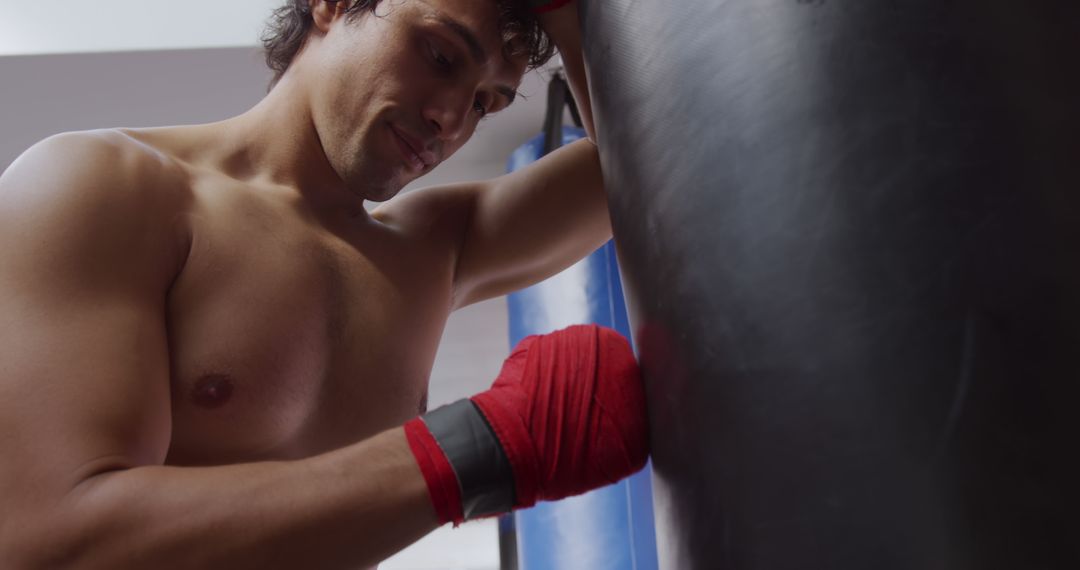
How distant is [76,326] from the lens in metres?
0.73

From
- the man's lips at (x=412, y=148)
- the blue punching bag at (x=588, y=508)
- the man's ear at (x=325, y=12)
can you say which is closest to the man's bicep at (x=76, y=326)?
the man's lips at (x=412, y=148)

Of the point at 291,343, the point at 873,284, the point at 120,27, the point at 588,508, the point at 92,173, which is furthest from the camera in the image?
the point at 120,27

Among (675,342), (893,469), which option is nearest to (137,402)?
(675,342)

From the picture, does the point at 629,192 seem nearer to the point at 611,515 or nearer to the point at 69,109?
the point at 611,515

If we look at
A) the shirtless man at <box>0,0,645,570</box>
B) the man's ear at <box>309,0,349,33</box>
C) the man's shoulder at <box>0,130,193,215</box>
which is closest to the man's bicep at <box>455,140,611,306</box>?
the shirtless man at <box>0,0,645,570</box>

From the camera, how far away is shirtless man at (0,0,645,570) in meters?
0.65

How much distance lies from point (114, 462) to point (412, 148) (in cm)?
54

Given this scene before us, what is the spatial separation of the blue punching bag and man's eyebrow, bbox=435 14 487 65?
772 mm

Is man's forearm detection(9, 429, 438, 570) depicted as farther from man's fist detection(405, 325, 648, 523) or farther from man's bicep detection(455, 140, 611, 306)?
man's bicep detection(455, 140, 611, 306)

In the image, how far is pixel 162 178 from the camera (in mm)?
908

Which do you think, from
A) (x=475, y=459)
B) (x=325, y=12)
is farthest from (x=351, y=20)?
(x=475, y=459)

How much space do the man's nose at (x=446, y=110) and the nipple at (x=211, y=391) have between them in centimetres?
39

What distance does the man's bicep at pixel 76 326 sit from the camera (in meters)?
0.67

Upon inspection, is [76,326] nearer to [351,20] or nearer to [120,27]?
[351,20]
